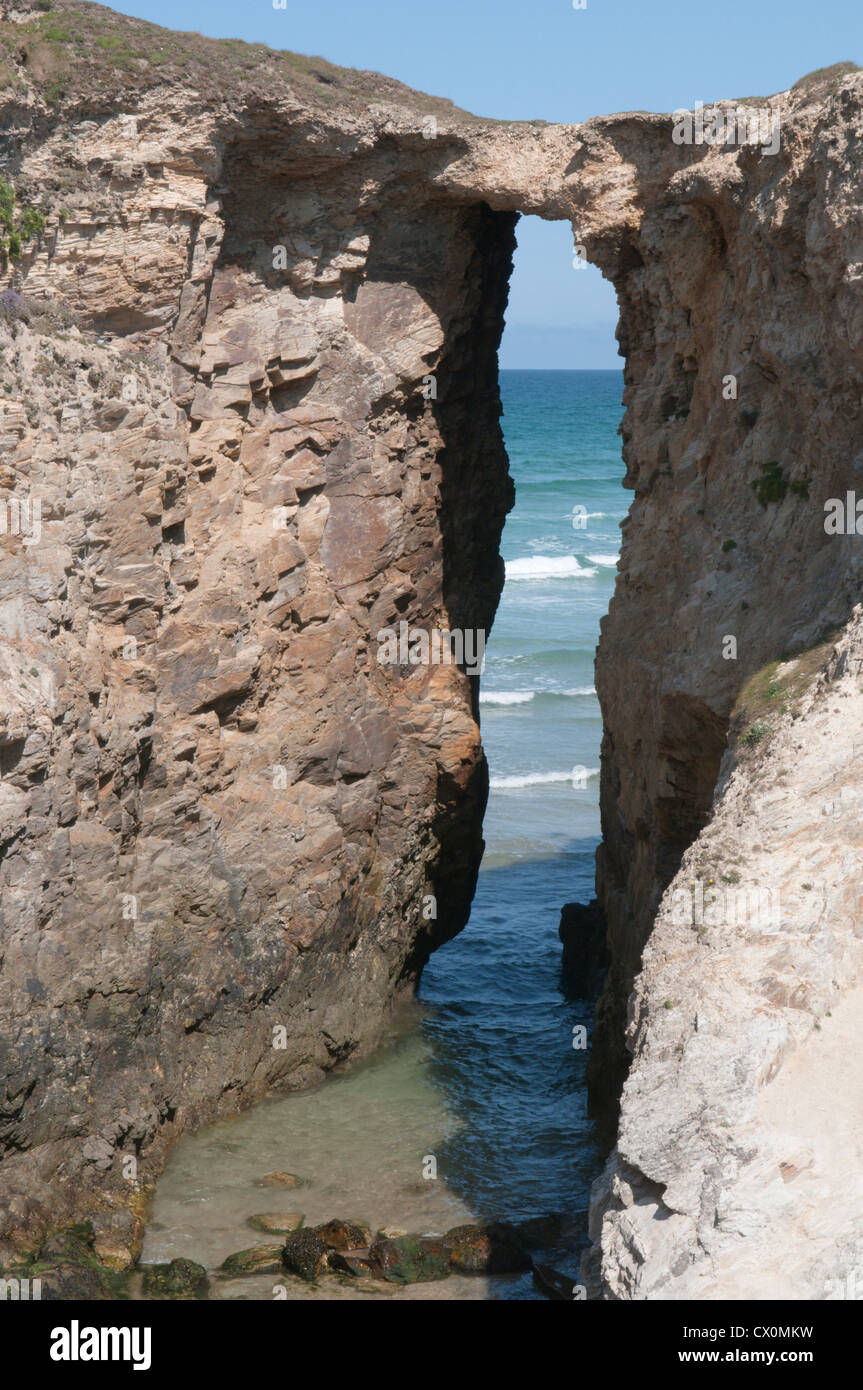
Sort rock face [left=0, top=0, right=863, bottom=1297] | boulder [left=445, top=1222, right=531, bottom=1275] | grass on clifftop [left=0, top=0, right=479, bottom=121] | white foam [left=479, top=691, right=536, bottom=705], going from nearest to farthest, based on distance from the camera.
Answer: boulder [left=445, top=1222, right=531, bottom=1275] → rock face [left=0, top=0, right=863, bottom=1297] → grass on clifftop [left=0, top=0, right=479, bottom=121] → white foam [left=479, top=691, right=536, bottom=705]

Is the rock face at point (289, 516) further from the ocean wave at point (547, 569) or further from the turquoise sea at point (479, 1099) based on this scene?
the ocean wave at point (547, 569)

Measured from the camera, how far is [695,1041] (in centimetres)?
911

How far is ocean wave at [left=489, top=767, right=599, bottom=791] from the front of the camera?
104ft

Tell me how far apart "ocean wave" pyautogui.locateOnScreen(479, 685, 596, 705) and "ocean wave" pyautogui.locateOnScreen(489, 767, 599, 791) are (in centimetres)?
491

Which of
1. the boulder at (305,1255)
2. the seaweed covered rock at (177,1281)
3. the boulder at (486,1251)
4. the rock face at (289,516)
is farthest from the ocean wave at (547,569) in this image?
the seaweed covered rock at (177,1281)

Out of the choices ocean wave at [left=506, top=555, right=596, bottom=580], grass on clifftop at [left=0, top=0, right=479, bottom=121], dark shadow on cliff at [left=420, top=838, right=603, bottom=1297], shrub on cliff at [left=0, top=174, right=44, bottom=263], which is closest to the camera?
shrub on cliff at [left=0, top=174, right=44, bottom=263]

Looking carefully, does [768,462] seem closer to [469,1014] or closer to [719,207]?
[719,207]

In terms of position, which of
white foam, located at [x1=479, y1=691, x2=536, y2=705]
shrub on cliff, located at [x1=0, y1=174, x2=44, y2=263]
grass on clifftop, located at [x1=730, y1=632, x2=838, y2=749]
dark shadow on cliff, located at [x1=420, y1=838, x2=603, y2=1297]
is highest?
shrub on cliff, located at [x1=0, y1=174, x2=44, y2=263]

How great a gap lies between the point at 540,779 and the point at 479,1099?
14.8m

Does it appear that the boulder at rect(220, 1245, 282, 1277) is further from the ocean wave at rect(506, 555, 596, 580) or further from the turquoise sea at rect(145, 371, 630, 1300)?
the ocean wave at rect(506, 555, 596, 580)

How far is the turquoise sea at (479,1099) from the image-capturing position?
15203 mm

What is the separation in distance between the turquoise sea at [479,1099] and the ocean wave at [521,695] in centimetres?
99

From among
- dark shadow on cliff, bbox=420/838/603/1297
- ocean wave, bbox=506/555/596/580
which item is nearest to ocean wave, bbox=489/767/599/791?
dark shadow on cliff, bbox=420/838/603/1297
